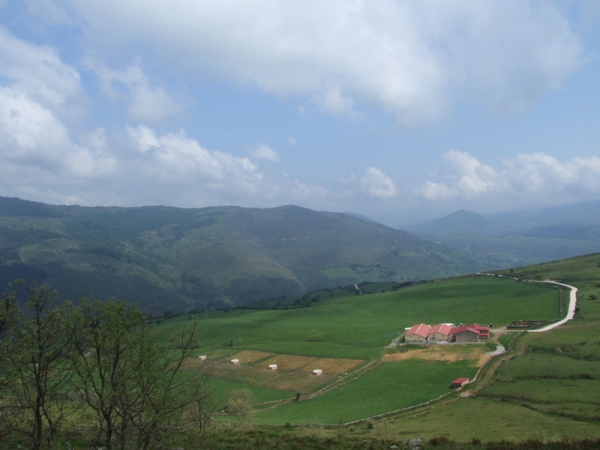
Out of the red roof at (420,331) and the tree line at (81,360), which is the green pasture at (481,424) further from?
the red roof at (420,331)

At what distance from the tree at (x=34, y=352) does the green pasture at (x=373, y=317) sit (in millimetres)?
65098

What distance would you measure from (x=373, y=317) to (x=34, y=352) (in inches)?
4466

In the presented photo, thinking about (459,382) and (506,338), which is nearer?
(459,382)

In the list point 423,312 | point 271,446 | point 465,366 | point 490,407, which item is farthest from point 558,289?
point 271,446

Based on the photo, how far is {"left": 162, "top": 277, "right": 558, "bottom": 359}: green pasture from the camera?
9020 cm

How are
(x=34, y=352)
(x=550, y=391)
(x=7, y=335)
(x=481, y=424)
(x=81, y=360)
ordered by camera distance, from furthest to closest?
(x=550, y=391) < (x=481, y=424) < (x=81, y=360) < (x=34, y=352) < (x=7, y=335)

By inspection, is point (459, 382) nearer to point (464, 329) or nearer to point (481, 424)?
point (481, 424)

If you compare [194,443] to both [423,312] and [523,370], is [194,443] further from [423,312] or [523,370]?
[423,312]

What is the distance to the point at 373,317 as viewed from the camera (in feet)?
398

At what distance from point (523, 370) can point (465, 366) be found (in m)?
8.75

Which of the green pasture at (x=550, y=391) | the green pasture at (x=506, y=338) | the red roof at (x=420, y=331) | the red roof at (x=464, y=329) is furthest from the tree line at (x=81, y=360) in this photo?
the red roof at (x=420, y=331)

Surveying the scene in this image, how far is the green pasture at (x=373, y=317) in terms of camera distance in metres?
90.2

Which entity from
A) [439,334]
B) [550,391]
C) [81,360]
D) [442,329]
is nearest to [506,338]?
[442,329]

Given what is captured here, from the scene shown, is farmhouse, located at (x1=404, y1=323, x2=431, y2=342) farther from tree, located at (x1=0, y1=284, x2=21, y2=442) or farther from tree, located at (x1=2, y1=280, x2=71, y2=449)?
tree, located at (x1=0, y1=284, x2=21, y2=442)
